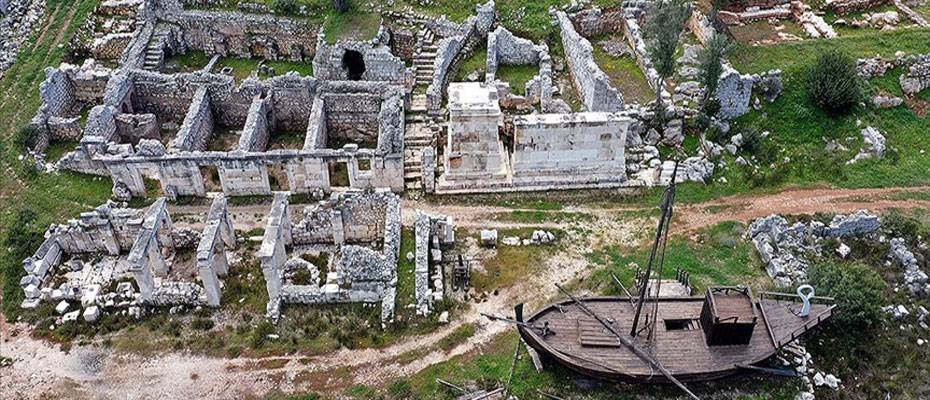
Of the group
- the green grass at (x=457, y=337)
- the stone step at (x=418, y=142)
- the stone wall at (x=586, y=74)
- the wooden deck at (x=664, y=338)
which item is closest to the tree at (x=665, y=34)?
the stone wall at (x=586, y=74)

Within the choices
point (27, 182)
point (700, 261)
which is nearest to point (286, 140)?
point (27, 182)

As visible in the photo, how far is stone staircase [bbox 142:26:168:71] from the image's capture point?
39.8 metres

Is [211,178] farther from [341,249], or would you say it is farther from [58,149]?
[341,249]

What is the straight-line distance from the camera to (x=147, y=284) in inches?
1028

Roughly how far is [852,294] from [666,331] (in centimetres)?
682

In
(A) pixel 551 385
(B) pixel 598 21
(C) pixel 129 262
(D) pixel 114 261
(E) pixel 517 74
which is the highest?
(B) pixel 598 21

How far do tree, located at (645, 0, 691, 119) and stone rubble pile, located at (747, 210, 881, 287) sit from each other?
319 inches

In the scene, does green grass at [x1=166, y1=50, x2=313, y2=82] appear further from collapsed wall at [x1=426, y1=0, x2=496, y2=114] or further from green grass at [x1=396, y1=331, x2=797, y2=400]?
green grass at [x1=396, y1=331, x2=797, y2=400]

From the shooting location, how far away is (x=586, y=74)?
3603 centimetres

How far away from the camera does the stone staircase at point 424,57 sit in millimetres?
38678

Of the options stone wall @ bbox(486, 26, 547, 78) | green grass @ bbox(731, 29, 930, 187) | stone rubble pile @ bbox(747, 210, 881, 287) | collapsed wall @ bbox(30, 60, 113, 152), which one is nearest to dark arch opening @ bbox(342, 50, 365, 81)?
stone wall @ bbox(486, 26, 547, 78)

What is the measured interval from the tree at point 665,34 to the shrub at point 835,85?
6828 millimetres

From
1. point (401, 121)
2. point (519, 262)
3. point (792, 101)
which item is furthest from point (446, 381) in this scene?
point (792, 101)

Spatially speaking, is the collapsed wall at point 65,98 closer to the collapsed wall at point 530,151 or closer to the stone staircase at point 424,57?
the stone staircase at point 424,57
